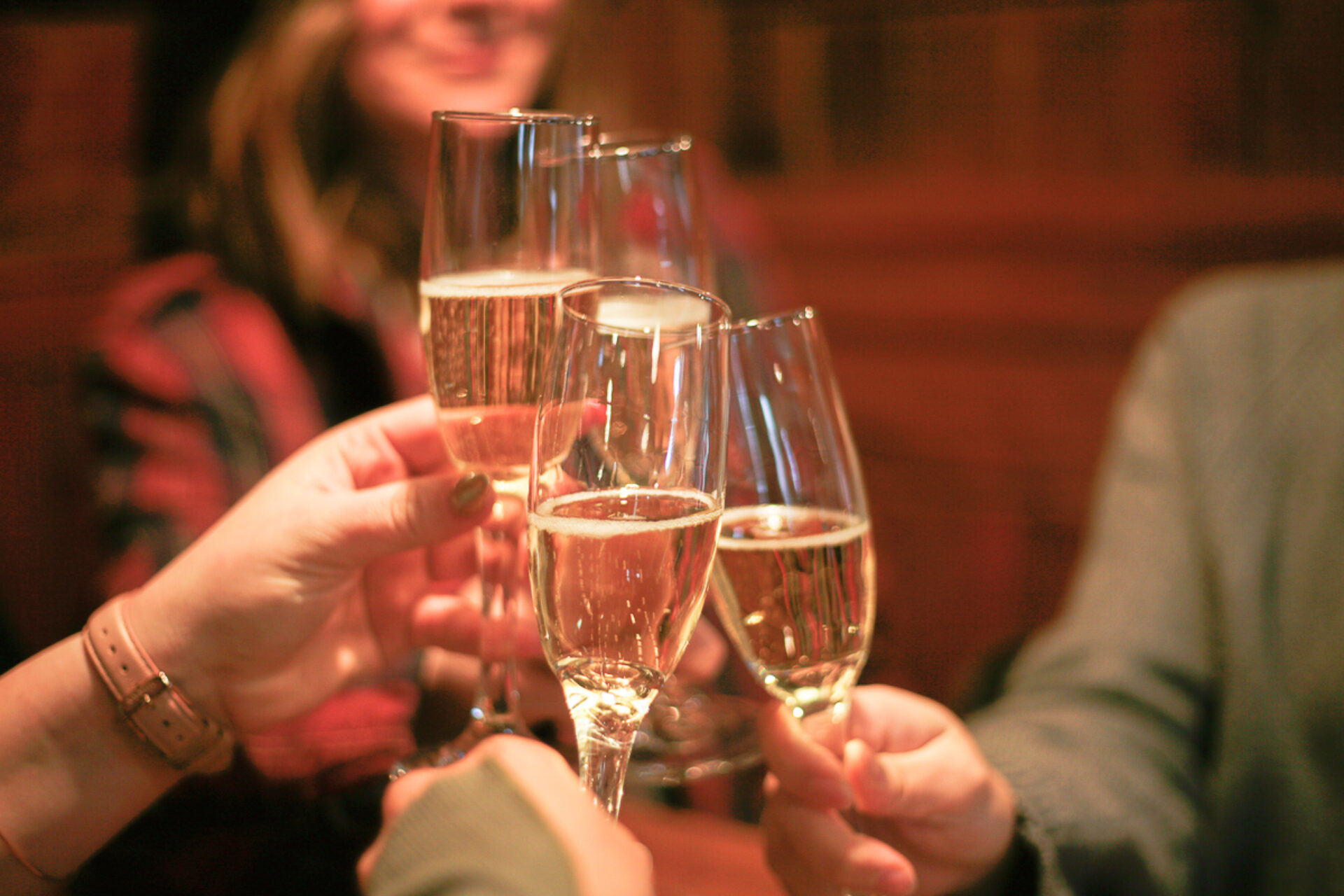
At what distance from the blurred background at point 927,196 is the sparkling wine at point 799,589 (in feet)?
3.54

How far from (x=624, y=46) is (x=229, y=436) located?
2.03m

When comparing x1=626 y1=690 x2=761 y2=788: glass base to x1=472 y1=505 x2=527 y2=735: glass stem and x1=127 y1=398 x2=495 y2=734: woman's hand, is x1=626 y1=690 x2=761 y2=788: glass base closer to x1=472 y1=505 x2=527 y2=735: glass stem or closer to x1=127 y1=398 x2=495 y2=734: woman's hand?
x1=472 y1=505 x2=527 y2=735: glass stem

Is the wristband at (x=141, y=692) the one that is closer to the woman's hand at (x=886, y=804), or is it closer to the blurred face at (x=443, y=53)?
the woman's hand at (x=886, y=804)

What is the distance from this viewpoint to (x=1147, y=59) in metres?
2.43

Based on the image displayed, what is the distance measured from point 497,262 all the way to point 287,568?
0.26 meters

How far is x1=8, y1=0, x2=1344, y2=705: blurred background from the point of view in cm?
194

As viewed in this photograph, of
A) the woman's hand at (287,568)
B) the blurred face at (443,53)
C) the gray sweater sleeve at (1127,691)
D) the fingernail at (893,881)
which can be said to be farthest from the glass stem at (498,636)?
the blurred face at (443,53)

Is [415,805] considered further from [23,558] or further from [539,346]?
[23,558]

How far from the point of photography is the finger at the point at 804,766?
691 millimetres

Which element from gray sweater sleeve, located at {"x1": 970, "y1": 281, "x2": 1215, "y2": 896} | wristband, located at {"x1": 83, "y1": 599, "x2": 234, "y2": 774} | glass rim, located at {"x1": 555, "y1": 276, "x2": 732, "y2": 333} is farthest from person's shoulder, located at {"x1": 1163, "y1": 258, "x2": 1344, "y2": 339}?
wristband, located at {"x1": 83, "y1": 599, "x2": 234, "y2": 774}

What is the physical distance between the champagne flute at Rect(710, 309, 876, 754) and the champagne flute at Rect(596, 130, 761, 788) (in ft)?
0.64

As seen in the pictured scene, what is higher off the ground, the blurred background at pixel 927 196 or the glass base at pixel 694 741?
the blurred background at pixel 927 196

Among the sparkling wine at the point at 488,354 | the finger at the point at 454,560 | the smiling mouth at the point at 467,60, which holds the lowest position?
the finger at the point at 454,560

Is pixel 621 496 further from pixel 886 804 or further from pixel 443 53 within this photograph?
pixel 443 53
